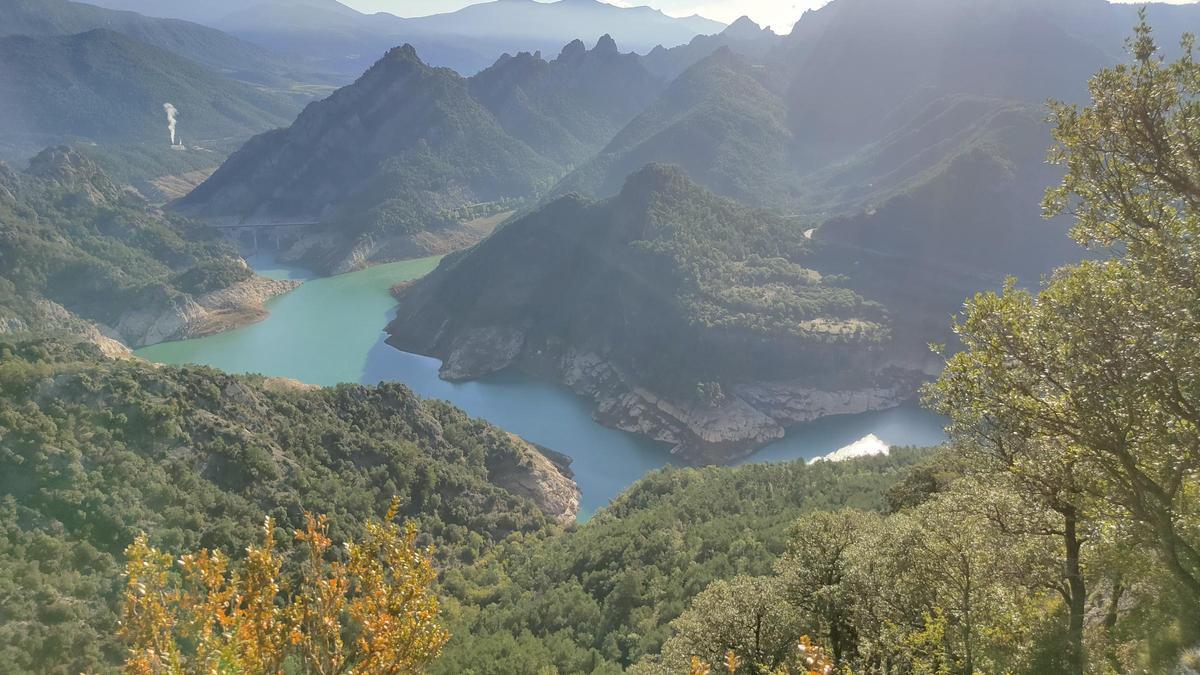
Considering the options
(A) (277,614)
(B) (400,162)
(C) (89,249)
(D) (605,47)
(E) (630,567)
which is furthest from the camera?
(D) (605,47)

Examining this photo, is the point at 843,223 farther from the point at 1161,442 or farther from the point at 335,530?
the point at 1161,442

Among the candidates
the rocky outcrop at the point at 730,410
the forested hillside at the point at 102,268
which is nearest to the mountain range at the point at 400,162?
the forested hillside at the point at 102,268

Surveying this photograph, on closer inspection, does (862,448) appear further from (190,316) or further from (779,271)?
(190,316)

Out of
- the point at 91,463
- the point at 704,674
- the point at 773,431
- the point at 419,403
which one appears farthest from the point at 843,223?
the point at 704,674

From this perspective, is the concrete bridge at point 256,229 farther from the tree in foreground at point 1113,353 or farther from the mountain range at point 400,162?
the tree in foreground at point 1113,353

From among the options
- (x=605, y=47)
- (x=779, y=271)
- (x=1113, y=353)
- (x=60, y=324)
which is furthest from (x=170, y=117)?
(x=1113, y=353)

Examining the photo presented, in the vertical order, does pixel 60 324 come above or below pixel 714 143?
below
